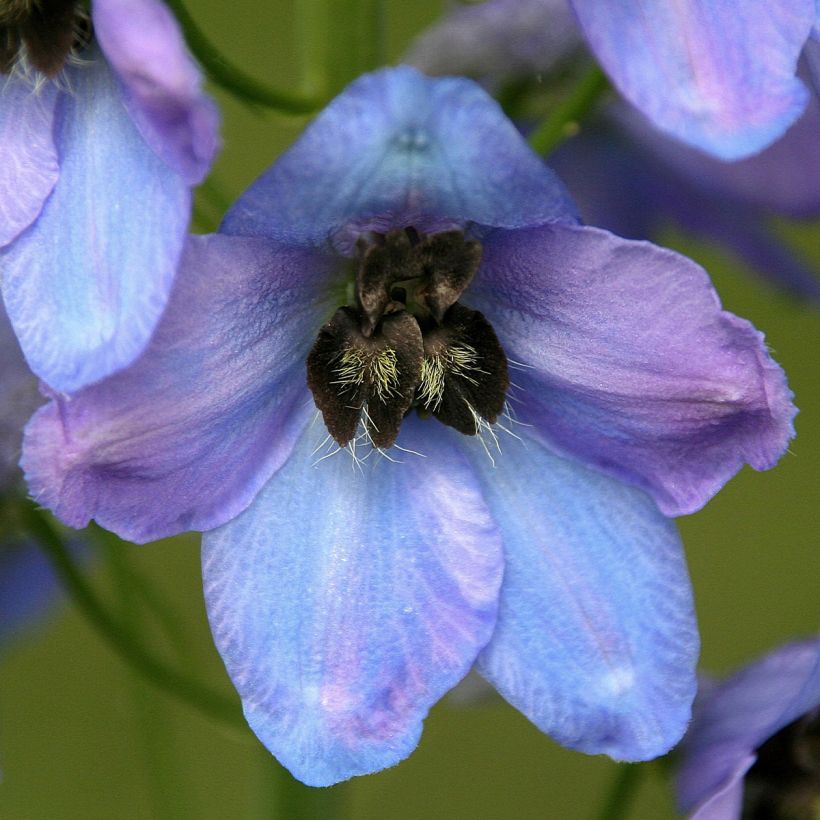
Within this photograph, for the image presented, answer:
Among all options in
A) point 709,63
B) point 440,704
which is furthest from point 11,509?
point 440,704

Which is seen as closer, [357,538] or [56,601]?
[357,538]

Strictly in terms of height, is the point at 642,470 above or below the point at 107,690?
above

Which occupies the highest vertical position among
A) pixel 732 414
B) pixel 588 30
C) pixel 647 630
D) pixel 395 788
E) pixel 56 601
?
pixel 588 30

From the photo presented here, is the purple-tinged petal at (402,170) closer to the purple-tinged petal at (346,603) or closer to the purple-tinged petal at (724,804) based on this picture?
the purple-tinged petal at (346,603)

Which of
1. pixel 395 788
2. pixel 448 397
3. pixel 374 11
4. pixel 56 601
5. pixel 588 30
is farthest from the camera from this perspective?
pixel 395 788

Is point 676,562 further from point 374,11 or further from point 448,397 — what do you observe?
point 374,11

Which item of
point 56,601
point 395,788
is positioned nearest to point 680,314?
point 56,601
